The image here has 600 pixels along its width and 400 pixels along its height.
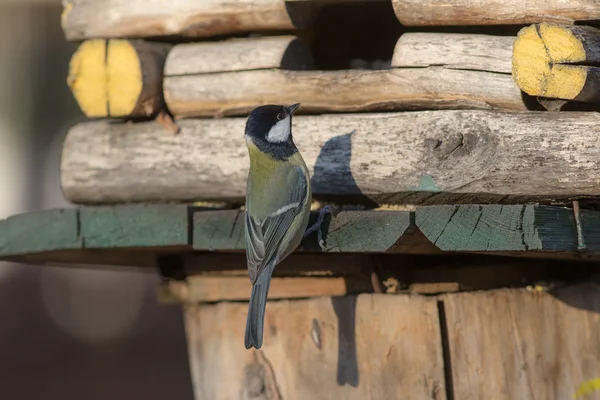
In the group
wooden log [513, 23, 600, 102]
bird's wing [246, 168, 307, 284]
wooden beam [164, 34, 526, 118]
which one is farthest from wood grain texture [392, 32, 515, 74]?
bird's wing [246, 168, 307, 284]

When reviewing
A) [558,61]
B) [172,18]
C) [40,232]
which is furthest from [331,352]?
[172,18]

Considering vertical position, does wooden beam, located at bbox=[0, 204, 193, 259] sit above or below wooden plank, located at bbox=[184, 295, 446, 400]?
above

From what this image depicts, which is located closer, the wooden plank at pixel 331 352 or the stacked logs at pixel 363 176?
the stacked logs at pixel 363 176

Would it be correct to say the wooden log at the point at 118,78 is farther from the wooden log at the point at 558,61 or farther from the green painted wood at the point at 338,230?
the wooden log at the point at 558,61

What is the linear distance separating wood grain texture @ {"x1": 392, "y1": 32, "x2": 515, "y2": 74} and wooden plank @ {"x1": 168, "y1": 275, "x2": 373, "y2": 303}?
2.72 feet

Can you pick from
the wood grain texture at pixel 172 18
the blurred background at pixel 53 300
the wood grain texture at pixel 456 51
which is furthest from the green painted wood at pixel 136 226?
the blurred background at pixel 53 300

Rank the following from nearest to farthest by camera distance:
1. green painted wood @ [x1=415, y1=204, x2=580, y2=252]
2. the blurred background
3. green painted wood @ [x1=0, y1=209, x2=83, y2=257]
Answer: green painted wood @ [x1=415, y1=204, x2=580, y2=252]
green painted wood @ [x1=0, y1=209, x2=83, y2=257]
the blurred background

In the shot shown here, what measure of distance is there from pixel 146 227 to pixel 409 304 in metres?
0.94

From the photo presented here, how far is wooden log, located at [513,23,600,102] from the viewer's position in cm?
296

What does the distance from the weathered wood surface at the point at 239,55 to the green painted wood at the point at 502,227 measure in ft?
3.16

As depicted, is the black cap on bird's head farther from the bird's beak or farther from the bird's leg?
the bird's leg

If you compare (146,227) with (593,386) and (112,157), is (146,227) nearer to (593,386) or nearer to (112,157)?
(112,157)

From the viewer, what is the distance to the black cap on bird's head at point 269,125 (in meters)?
3.29

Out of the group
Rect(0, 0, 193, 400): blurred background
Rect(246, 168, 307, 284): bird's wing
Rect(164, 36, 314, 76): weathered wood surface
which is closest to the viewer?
Rect(246, 168, 307, 284): bird's wing
